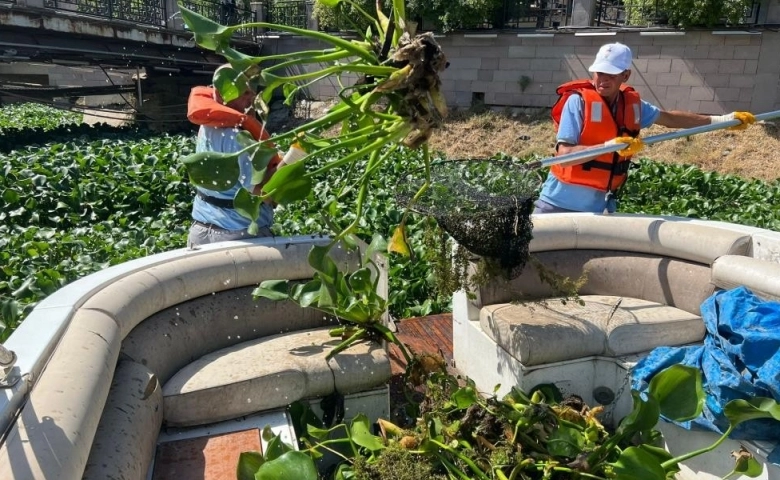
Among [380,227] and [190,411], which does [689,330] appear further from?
[380,227]

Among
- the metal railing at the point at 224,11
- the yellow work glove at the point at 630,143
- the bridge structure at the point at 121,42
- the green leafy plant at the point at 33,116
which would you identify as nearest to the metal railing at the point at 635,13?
the bridge structure at the point at 121,42

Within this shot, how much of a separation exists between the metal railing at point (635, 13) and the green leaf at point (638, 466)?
12.9 m

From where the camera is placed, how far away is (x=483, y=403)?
2.45 meters

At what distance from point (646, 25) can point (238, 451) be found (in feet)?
45.4

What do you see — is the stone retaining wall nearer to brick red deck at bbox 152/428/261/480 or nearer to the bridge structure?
the bridge structure

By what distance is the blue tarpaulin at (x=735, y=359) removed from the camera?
8.40ft

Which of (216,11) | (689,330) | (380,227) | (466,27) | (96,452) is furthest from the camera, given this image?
(216,11)

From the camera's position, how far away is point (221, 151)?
321 centimetres

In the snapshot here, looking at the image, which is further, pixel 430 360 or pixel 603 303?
pixel 603 303

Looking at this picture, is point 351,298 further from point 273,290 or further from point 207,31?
point 207,31

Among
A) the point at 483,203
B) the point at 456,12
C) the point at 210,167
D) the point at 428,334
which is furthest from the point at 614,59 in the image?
the point at 456,12

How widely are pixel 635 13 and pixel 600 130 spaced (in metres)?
11.7

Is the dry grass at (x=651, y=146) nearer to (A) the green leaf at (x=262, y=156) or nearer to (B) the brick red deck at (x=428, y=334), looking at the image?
(B) the brick red deck at (x=428, y=334)

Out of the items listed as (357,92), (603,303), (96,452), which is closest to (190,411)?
(96,452)
